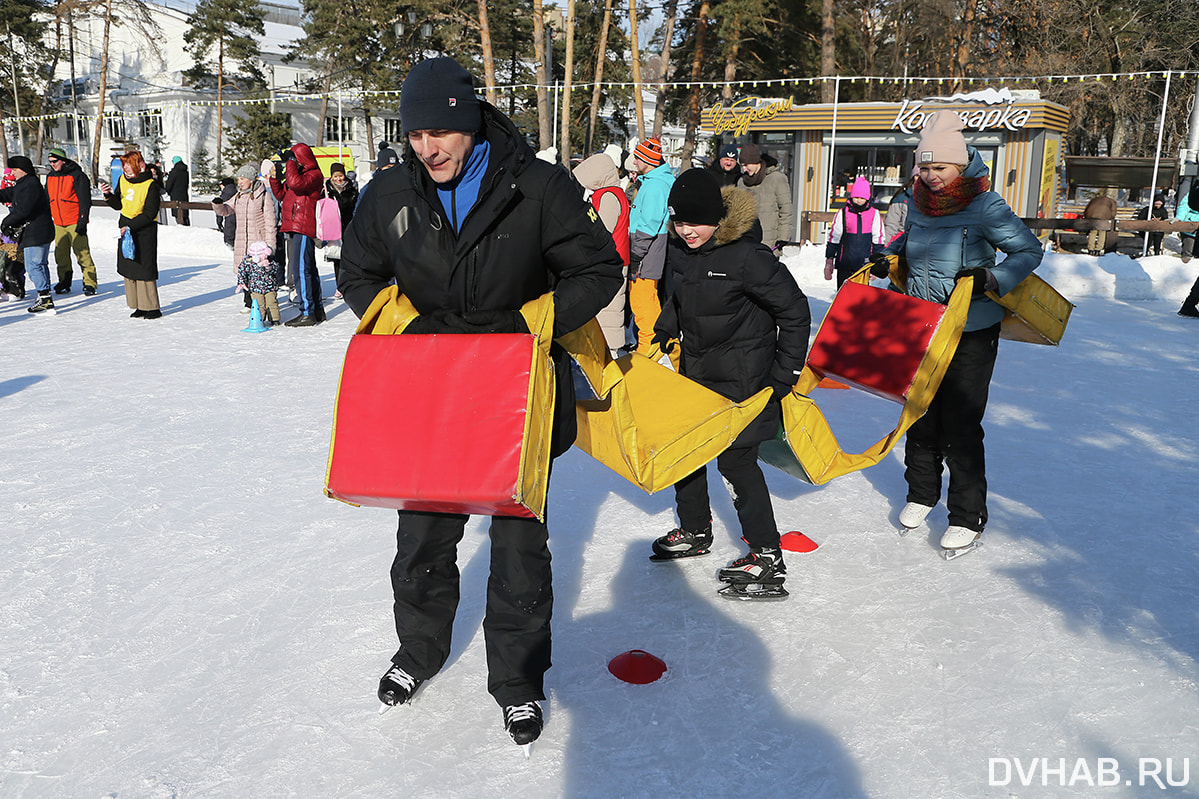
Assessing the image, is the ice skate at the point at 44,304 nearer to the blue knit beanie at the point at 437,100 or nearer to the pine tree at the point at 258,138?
the blue knit beanie at the point at 437,100

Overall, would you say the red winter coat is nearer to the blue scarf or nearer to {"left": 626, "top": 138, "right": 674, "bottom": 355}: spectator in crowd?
{"left": 626, "top": 138, "right": 674, "bottom": 355}: spectator in crowd

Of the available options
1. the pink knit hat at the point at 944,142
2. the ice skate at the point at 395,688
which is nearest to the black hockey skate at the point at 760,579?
the ice skate at the point at 395,688

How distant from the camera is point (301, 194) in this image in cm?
866

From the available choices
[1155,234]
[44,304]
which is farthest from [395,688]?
[1155,234]

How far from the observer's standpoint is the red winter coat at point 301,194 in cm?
866

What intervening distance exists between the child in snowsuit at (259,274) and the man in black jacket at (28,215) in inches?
84.5

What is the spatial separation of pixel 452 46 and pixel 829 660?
1185 inches

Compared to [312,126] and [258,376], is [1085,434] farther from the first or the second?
[312,126]

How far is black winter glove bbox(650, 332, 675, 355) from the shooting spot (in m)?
3.51

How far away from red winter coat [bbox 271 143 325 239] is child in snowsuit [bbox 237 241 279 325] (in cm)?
37

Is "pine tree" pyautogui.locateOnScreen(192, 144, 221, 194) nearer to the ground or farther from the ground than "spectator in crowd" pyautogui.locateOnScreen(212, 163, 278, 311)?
farther from the ground

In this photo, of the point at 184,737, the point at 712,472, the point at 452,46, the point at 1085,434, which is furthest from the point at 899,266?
the point at 452,46

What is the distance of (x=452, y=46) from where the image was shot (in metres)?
29.9

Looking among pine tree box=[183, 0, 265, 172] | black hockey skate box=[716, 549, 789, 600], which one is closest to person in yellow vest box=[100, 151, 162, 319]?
black hockey skate box=[716, 549, 789, 600]
